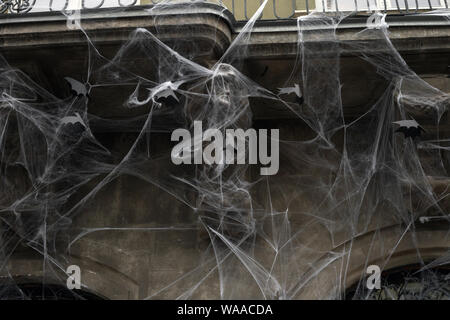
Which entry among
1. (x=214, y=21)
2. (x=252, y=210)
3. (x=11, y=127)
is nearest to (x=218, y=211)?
(x=252, y=210)

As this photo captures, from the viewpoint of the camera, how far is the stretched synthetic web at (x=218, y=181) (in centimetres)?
442

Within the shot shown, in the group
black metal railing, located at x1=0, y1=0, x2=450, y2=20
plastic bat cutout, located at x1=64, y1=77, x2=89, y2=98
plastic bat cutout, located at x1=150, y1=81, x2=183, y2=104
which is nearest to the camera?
plastic bat cutout, located at x1=150, y1=81, x2=183, y2=104

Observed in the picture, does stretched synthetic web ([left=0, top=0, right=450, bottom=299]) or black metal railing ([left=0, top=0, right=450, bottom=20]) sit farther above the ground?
black metal railing ([left=0, top=0, right=450, bottom=20])

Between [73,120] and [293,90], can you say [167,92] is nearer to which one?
[73,120]

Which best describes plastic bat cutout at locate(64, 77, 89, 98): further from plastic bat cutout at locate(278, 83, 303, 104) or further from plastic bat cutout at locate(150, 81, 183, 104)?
plastic bat cutout at locate(278, 83, 303, 104)

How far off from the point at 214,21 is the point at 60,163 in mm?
1873

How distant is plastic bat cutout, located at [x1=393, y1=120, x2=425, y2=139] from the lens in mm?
4469

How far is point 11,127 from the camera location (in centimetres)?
481

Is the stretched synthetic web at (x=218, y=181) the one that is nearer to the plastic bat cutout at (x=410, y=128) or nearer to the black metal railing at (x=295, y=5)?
the plastic bat cutout at (x=410, y=128)

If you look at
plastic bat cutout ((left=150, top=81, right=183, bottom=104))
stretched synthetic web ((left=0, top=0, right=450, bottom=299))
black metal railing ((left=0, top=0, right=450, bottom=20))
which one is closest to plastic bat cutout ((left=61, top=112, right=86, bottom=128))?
stretched synthetic web ((left=0, top=0, right=450, bottom=299))

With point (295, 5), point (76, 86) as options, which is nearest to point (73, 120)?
point (76, 86)

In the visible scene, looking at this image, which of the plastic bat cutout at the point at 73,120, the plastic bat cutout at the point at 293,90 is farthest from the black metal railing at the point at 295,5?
the plastic bat cutout at the point at 73,120

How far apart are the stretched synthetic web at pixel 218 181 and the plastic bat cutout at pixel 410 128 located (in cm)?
13

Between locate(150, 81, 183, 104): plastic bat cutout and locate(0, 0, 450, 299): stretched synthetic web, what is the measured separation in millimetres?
12
